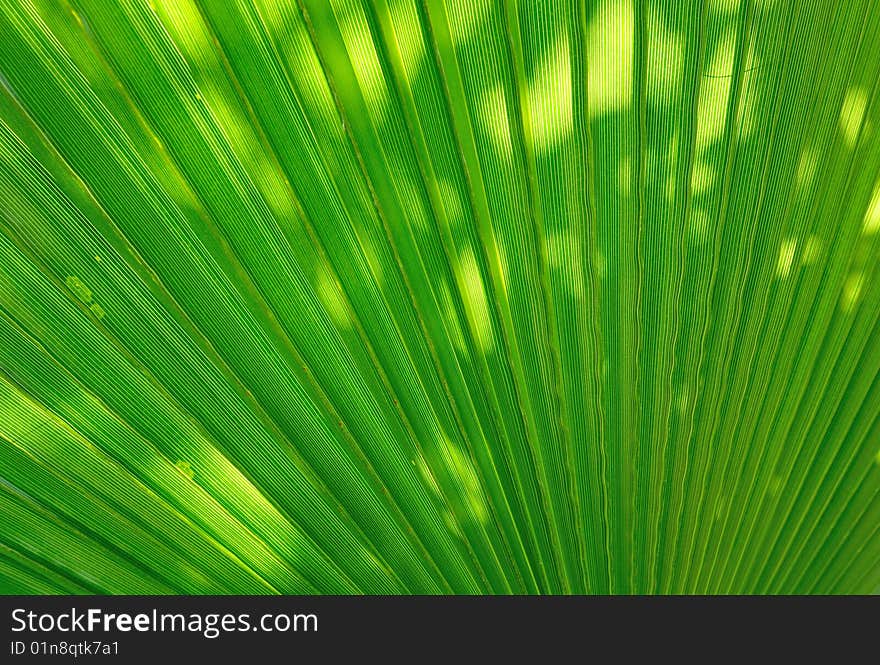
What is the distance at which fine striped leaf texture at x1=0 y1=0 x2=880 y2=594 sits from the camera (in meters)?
0.63

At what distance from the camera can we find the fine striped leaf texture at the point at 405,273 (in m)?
0.63

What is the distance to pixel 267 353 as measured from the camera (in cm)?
77

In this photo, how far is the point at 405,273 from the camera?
811 millimetres
